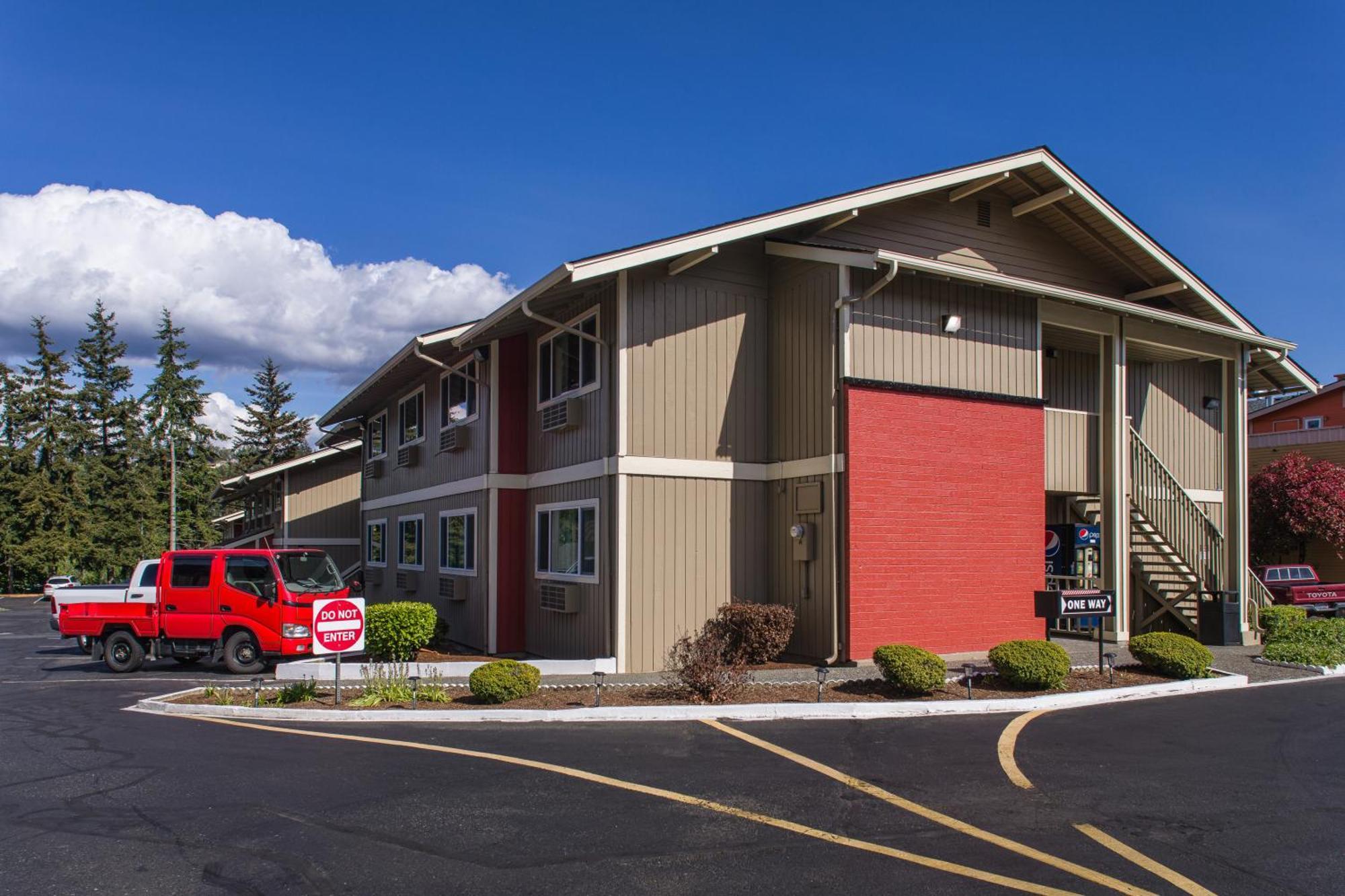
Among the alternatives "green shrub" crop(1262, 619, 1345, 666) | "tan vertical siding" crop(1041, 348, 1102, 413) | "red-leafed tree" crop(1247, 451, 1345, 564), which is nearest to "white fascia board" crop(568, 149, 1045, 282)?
"tan vertical siding" crop(1041, 348, 1102, 413)

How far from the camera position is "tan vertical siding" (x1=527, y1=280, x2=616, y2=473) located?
48.2ft

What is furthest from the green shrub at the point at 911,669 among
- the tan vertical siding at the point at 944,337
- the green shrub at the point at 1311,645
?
the green shrub at the point at 1311,645

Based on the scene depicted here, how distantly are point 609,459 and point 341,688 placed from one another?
15.8 ft

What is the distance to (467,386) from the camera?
766 inches

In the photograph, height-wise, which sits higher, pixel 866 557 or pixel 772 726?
pixel 866 557

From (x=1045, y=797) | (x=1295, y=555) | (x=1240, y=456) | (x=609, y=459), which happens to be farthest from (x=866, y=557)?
(x=1295, y=555)

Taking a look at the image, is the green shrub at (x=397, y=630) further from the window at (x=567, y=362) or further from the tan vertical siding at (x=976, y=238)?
the tan vertical siding at (x=976, y=238)

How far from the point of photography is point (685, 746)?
9156 millimetres

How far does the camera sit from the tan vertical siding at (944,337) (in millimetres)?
14648

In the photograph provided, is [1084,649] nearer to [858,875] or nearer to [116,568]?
[858,875]

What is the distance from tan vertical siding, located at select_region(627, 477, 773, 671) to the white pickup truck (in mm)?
8115

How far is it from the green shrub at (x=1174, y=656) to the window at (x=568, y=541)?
25.5 ft

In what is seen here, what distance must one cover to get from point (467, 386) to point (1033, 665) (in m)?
11.9

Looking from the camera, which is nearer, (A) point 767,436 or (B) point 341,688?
(B) point 341,688
